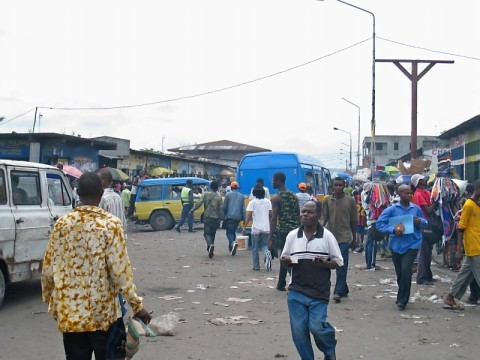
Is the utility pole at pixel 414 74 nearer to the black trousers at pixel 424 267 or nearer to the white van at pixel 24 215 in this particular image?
the black trousers at pixel 424 267

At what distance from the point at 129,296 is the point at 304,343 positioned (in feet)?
5.92

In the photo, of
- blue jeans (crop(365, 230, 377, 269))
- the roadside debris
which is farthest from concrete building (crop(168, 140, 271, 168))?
the roadside debris

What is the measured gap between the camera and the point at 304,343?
17.5 ft

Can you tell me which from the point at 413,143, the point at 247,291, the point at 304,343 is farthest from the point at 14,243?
the point at 413,143

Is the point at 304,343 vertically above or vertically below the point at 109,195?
below

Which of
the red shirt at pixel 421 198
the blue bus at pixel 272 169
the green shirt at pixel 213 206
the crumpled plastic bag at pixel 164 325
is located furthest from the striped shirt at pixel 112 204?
the blue bus at pixel 272 169

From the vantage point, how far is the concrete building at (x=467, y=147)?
78.0 ft

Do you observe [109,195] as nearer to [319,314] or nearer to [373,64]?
[319,314]

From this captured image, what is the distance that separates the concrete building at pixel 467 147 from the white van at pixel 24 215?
16.3 m

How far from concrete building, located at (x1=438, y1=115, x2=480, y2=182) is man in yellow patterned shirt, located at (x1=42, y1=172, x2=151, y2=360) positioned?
1961 centimetres

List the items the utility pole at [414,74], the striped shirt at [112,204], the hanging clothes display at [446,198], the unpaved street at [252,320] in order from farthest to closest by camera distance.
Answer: the utility pole at [414,74] < the hanging clothes display at [446,198] < the striped shirt at [112,204] < the unpaved street at [252,320]

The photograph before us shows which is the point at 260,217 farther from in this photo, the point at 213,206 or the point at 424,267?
the point at 424,267

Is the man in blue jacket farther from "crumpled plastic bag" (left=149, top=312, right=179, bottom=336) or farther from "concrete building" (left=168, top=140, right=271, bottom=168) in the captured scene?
"concrete building" (left=168, top=140, right=271, bottom=168)

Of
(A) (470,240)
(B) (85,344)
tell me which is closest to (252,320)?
(A) (470,240)
